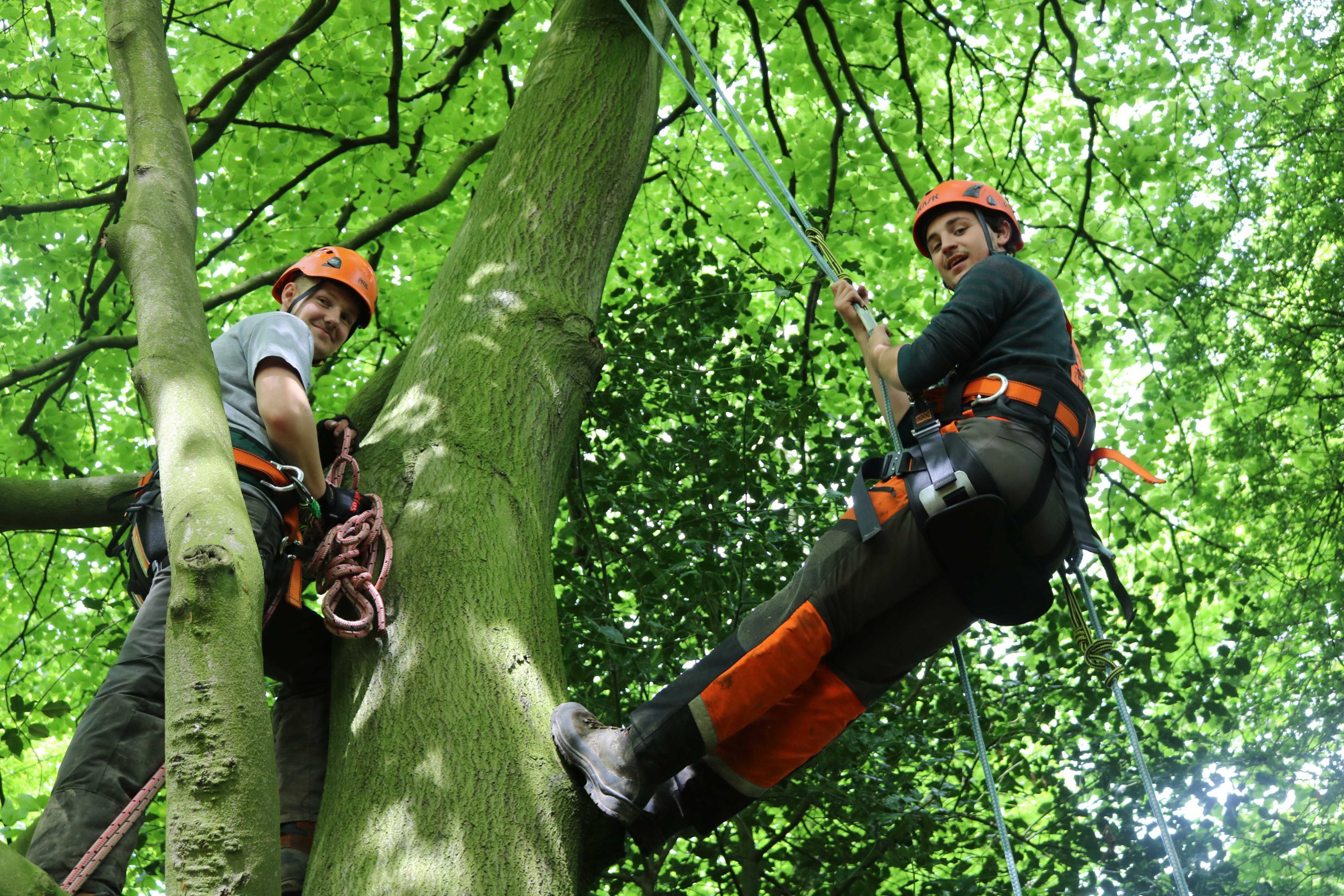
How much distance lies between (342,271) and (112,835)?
5.69 ft

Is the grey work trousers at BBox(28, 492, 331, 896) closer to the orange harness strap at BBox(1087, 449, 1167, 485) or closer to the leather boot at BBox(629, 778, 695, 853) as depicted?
the leather boot at BBox(629, 778, 695, 853)

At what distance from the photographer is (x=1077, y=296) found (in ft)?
26.5

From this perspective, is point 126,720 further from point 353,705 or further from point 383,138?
point 383,138

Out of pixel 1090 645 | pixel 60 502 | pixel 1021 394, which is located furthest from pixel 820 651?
pixel 60 502

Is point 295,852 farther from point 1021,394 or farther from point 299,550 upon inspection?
point 1021,394

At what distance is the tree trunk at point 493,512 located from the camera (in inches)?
77.9

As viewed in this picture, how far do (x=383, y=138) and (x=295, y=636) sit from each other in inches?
163

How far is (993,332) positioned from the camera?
2.65 m

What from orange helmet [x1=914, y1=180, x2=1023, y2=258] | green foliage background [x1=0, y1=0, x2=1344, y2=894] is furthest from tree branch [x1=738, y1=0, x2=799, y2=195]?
orange helmet [x1=914, y1=180, x2=1023, y2=258]

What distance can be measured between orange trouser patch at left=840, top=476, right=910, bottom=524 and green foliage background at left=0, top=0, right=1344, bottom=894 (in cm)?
176

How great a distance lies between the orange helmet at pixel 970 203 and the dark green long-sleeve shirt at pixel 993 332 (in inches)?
13.0

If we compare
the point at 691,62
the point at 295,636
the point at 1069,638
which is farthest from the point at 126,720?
the point at 691,62

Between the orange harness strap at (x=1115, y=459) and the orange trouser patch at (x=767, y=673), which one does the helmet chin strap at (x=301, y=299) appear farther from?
the orange harness strap at (x=1115, y=459)

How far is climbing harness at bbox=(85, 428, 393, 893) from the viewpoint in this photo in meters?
2.29
